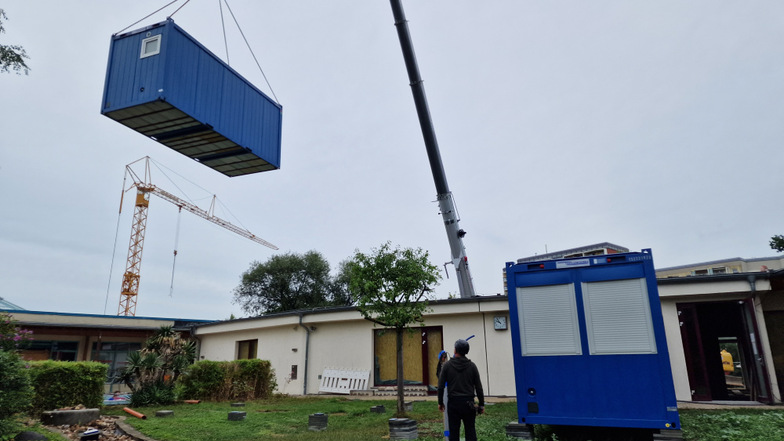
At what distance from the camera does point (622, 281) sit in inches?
258

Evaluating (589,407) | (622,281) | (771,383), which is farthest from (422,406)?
(771,383)

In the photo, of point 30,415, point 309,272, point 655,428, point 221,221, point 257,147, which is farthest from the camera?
point 221,221

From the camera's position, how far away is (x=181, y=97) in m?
9.38

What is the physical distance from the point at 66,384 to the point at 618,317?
12.3 m

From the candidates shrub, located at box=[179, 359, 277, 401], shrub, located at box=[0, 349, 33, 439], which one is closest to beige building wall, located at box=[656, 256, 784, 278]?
shrub, located at box=[179, 359, 277, 401]

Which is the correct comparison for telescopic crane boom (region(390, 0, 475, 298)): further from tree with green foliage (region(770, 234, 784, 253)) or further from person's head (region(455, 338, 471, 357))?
tree with green foliage (region(770, 234, 784, 253))

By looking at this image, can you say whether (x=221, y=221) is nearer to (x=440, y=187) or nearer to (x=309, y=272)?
(x=309, y=272)

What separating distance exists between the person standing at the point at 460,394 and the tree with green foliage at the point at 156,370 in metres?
11.1

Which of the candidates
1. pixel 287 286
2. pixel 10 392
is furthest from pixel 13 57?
pixel 287 286

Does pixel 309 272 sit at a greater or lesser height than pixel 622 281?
greater

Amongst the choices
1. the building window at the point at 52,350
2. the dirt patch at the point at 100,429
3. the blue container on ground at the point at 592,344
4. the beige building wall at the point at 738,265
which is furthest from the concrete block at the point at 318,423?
the beige building wall at the point at 738,265

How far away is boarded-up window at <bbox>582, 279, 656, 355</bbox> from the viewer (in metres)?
6.30

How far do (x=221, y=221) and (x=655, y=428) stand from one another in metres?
71.1

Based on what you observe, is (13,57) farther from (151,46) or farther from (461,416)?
(461,416)
